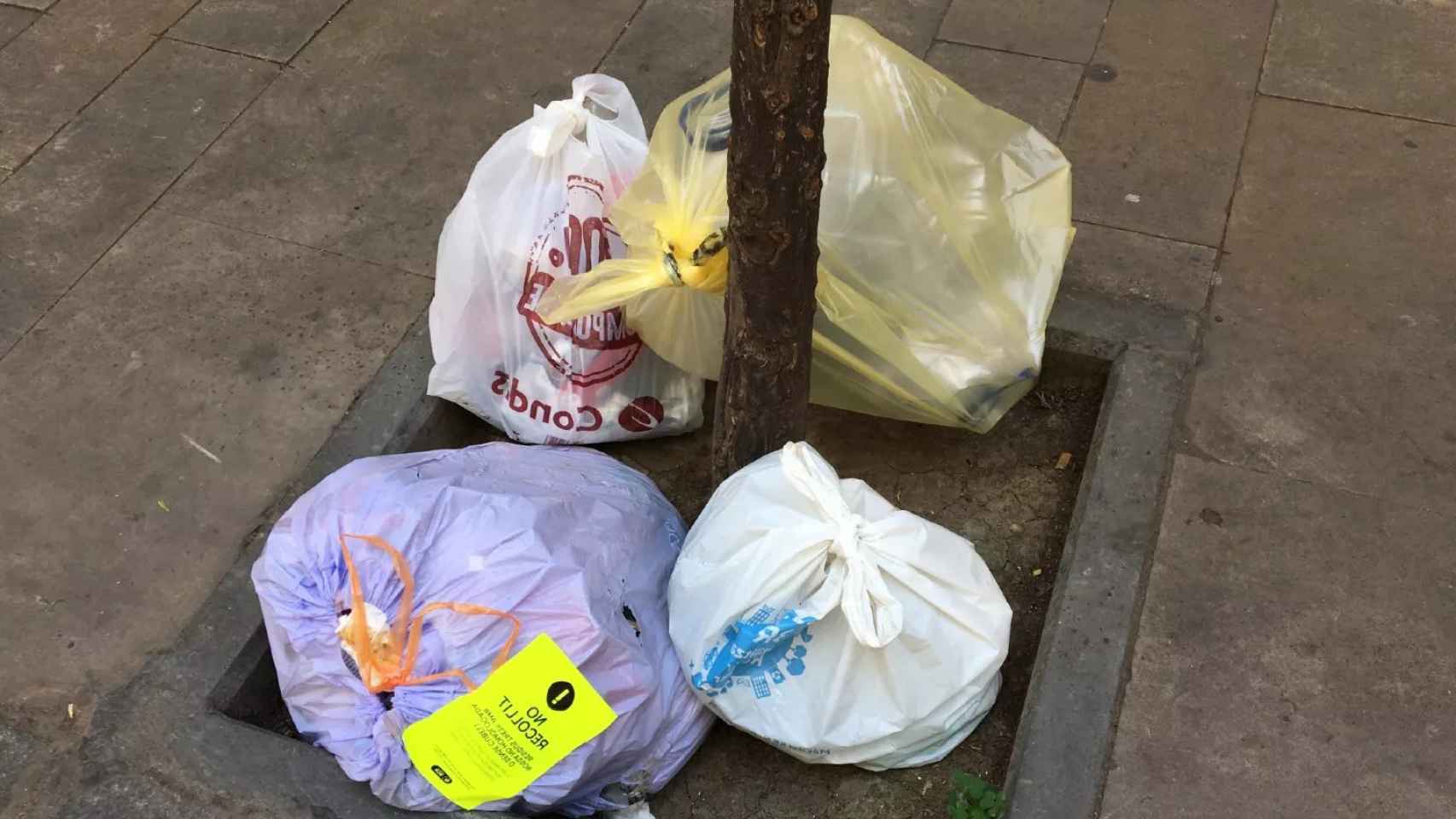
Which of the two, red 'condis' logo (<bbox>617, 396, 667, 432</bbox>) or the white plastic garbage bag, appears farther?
red 'condis' logo (<bbox>617, 396, 667, 432</bbox>)

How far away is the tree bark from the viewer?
77.0 inches

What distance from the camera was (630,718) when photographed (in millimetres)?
2201

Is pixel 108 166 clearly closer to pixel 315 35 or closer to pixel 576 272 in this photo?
pixel 315 35

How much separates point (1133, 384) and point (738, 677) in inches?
48.8

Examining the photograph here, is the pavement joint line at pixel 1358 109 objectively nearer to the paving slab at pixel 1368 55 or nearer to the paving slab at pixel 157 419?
the paving slab at pixel 1368 55

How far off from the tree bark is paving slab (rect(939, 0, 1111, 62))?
194cm

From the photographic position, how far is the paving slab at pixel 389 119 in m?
3.47

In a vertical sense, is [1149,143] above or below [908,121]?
below

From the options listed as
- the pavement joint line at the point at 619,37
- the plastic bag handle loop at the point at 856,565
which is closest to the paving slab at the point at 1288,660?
the plastic bag handle loop at the point at 856,565

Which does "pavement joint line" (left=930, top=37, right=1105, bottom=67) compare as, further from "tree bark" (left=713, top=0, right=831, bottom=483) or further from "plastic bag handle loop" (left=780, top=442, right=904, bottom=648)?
"plastic bag handle loop" (left=780, top=442, right=904, bottom=648)

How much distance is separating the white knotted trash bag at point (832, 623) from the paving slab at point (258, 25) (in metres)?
2.64

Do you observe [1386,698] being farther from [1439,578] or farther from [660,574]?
[660,574]

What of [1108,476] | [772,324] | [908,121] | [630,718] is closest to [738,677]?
[630,718]

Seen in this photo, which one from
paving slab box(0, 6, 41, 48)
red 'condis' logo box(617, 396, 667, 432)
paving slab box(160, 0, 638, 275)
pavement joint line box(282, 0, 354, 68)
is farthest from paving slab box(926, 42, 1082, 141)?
paving slab box(0, 6, 41, 48)
